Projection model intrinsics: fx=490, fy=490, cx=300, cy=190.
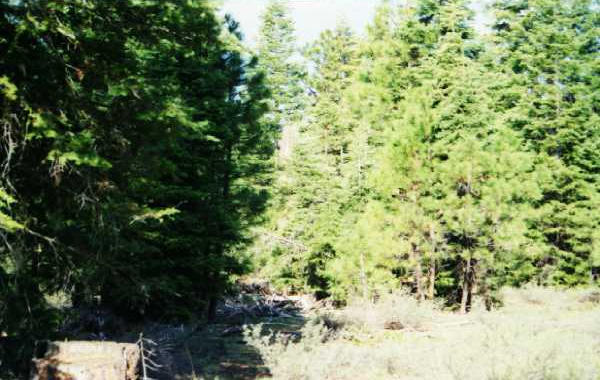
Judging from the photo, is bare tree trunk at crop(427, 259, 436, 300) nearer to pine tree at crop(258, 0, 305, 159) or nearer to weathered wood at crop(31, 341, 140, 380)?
weathered wood at crop(31, 341, 140, 380)

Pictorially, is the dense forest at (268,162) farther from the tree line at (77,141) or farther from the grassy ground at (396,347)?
the grassy ground at (396,347)

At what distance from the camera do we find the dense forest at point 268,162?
7824mm

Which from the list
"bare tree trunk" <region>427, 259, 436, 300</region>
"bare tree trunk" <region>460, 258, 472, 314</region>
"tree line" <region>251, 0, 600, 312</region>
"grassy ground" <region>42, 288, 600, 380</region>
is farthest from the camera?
"bare tree trunk" <region>427, 259, 436, 300</region>

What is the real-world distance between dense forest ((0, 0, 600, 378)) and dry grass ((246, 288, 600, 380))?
7.43 ft

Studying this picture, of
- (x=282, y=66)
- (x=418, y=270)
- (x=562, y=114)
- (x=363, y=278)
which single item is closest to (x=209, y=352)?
(x=363, y=278)

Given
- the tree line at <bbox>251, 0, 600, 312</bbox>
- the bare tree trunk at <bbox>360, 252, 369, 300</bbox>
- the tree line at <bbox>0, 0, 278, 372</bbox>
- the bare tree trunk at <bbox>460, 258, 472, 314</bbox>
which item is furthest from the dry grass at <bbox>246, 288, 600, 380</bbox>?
the tree line at <bbox>0, 0, 278, 372</bbox>

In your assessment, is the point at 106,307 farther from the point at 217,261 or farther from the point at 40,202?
the point at 40,202

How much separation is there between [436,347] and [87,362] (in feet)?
23.8

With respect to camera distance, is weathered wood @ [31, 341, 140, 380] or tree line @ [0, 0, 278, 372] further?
tree line @ [0, 0, 278, 372]

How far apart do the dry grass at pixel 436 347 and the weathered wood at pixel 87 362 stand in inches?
83.6

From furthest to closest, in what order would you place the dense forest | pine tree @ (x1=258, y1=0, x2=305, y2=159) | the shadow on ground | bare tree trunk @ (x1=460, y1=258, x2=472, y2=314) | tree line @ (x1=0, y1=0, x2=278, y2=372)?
1. pine tree @ (x1=258, y1=0, x2=305, y2=159)
2. bare tree trunk @ (x1=460, y1=258, x2=472, y2=314)
3. the shadow on ground
4. the dense forest
5. tree line @ (x1=0, y1=0, x2=278, y2=372)

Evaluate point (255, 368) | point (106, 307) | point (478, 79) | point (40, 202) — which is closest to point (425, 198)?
point (478, 79)

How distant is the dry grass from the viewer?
7.70m

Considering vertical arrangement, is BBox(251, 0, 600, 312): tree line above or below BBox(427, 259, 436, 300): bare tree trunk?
above
